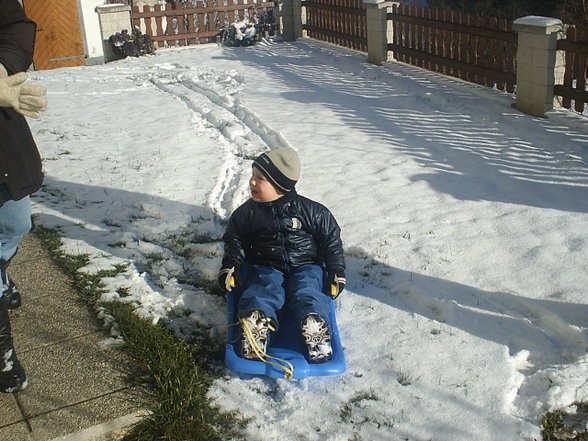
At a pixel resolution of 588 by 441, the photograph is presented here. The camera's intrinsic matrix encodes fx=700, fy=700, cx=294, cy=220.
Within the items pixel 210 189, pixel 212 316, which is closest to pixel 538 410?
pixel 212 316

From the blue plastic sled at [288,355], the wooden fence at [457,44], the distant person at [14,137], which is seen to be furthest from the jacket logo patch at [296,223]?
the wooden fence at [457,44]

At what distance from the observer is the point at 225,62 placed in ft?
44.9

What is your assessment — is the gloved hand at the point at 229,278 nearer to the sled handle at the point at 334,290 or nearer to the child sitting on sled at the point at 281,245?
the child sitting on sled at the point at 281,245

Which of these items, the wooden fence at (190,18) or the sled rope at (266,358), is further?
the wooden fence at (190,18)

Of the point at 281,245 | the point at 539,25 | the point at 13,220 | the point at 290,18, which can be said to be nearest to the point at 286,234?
the point at 281,245

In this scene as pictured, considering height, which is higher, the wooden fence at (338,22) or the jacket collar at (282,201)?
the wooden fence at (338,22)

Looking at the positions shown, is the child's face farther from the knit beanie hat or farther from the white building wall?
the white building wall

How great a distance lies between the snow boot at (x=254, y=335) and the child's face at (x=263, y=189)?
705mm

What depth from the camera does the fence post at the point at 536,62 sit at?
7.93 meters

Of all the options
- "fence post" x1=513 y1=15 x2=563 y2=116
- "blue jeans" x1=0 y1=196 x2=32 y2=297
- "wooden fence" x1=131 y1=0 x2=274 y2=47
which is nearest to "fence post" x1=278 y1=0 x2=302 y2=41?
"wooden fence" x1=131 y1=0 x2=274 y2=47

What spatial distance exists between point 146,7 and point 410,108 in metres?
9.35

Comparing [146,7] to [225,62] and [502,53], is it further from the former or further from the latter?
[502,53]

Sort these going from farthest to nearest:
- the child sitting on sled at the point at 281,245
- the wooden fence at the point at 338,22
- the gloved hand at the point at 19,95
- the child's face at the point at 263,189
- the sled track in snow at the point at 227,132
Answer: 1. the wooden fence at the point at 338,22
2. the sled track in snow at the point at 227,132
3. the child's face at the point at 263,189
4. the child sitting on sled at the point at 281,245
5. the gloved hand at the point at 19,95

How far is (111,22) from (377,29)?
6.76 metres
